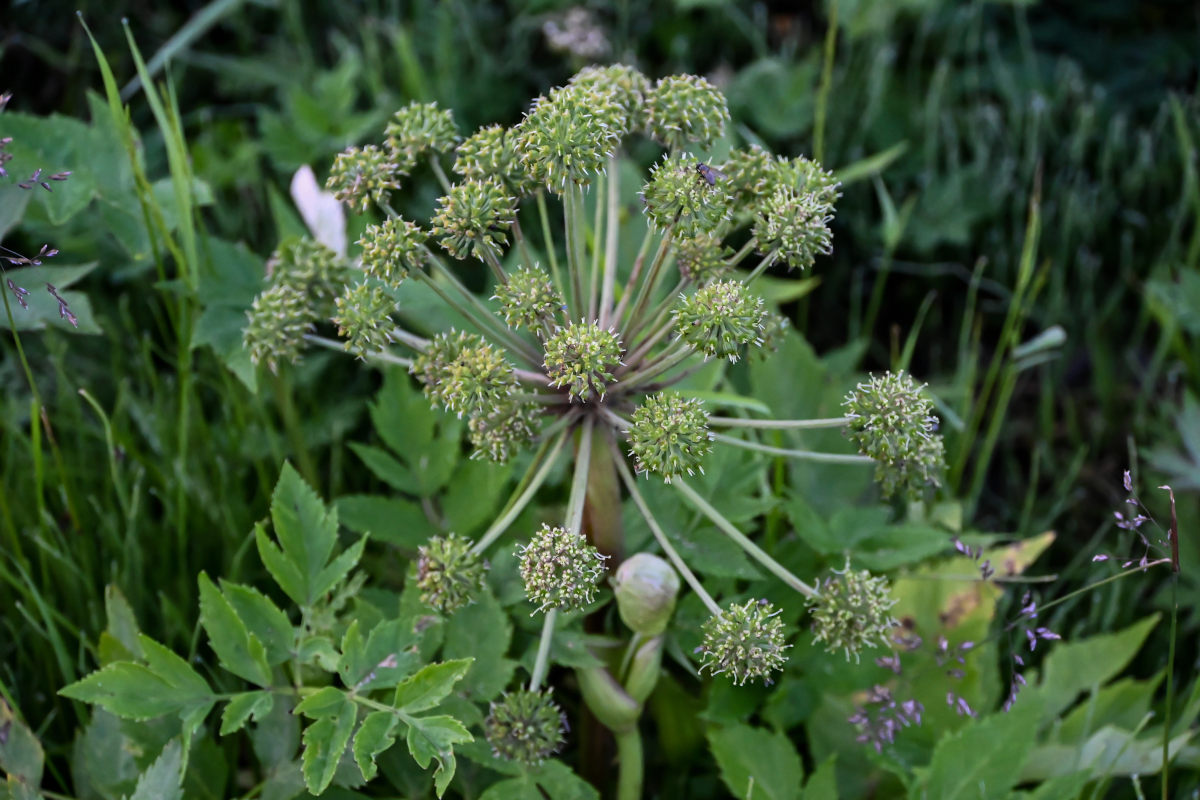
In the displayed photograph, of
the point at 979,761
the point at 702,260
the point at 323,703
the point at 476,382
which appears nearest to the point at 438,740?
the point at 323,703

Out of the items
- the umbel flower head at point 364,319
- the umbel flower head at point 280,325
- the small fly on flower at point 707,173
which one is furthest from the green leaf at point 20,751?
the small fly on flower at point 707,173

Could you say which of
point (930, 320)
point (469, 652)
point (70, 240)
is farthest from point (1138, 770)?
point (70, 240)

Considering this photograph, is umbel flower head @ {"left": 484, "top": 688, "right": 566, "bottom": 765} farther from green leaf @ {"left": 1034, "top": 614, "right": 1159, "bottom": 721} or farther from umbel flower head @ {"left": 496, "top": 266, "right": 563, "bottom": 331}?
green leaf @ {"left": 1034, "top": 614, "right": 1159, "bottom": 721}

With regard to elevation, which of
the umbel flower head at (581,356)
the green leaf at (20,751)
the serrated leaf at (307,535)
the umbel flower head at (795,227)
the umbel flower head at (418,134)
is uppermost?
the umbel flower head at (418,134)

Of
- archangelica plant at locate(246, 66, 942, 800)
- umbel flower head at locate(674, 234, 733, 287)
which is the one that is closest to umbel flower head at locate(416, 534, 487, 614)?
archangelica plant at locate(246, 66, 942, 800)

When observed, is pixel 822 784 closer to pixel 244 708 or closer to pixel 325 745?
pixel 325 745

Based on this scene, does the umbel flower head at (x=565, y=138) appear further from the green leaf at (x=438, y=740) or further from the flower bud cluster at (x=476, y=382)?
the green leaf at (x=438, y=740)
